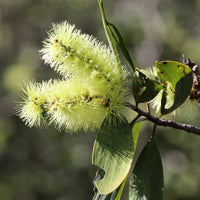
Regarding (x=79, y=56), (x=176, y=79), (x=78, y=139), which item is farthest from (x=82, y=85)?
(x=78, y=139)

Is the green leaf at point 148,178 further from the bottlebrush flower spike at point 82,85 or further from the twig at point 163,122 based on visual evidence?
the bottlebrush flower spike at point 82,85

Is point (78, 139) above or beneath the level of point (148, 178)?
above

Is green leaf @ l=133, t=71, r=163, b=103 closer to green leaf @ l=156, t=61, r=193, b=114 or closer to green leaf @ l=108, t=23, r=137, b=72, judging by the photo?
green leaf @ l=156, t=61, r=193, b=114

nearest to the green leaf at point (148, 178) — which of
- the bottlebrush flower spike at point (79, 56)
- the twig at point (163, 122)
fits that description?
the twig at point (163, 122)

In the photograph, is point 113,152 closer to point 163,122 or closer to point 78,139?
point 163,122

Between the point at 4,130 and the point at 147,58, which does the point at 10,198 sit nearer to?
the point at 4,130
